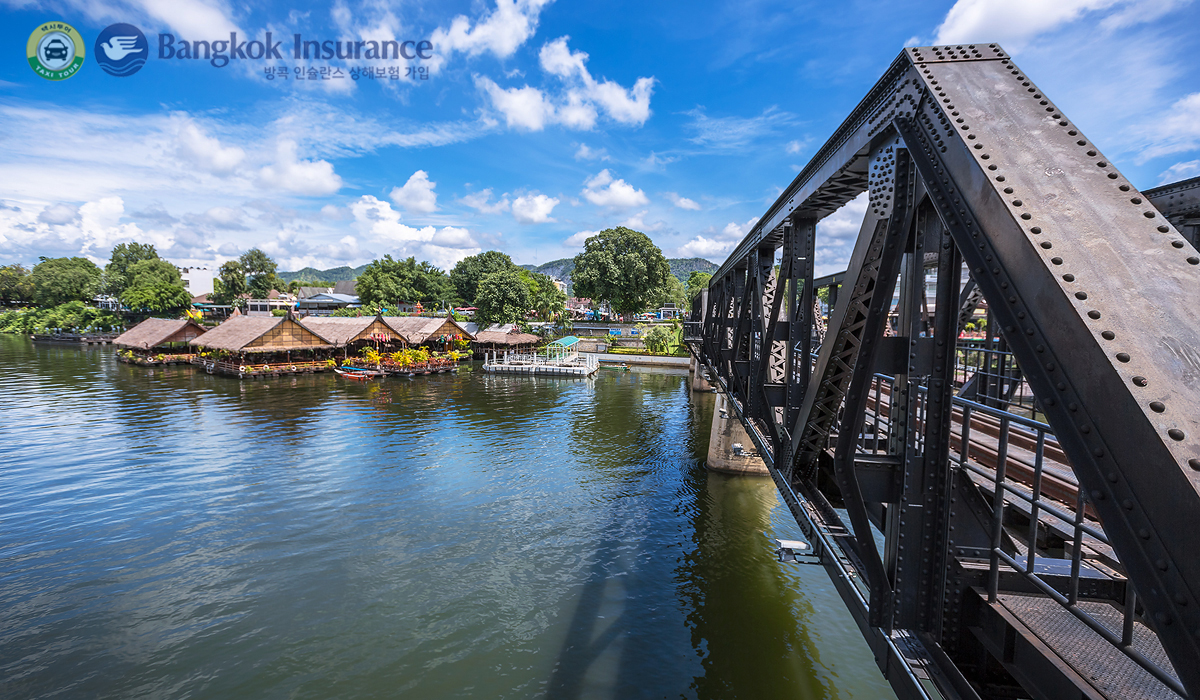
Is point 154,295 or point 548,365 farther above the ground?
point 154,295

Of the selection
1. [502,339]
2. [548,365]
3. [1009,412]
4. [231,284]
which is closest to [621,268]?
[502,339]

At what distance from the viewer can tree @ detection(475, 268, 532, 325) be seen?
60062mm

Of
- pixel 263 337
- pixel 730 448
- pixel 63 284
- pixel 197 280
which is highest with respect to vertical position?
pixel 197 280

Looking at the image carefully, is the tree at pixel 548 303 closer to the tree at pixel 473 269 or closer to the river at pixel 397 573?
the tree at pixel 473 269

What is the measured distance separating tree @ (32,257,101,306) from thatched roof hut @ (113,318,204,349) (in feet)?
177

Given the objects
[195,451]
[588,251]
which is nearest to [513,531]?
[195,451]

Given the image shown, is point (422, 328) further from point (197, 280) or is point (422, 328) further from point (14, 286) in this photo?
point (14, 286)

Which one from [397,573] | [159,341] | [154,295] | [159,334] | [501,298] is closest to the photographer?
[397,573]

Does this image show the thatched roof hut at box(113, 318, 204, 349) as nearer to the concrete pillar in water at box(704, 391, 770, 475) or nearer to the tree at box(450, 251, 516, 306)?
the tree at box(450, 251, 516, 306)

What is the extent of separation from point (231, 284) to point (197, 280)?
97.7 feet

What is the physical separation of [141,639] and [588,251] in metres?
56.6

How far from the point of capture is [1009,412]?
396 cm

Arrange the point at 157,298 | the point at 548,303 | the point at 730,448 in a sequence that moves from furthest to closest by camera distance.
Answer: the point at 157,298
the point at 548,303
the point at 730,448

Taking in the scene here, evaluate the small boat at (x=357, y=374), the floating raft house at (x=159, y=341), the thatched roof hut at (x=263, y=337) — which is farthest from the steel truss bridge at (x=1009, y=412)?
the floating raft house at (x=159, y=341)
